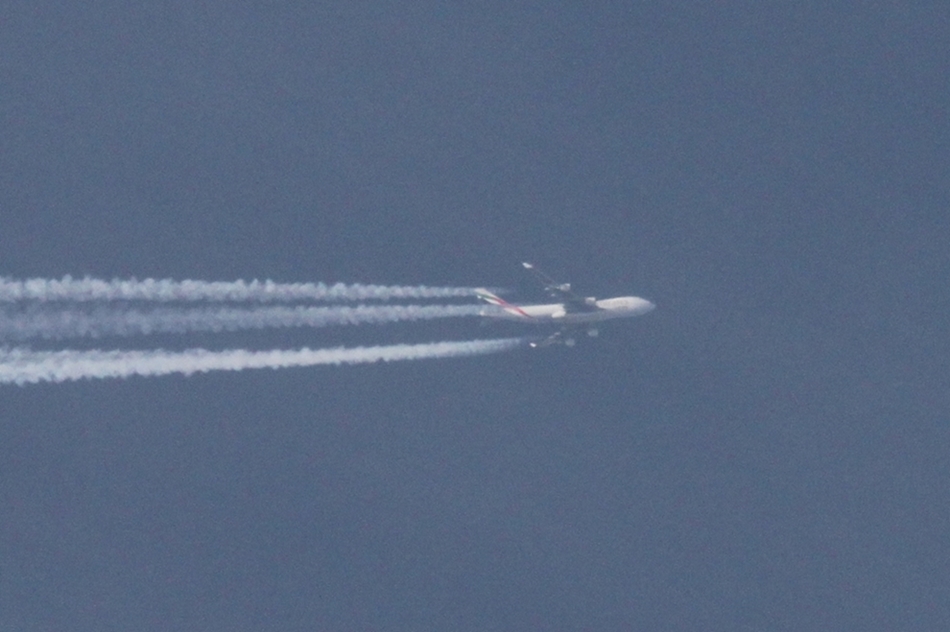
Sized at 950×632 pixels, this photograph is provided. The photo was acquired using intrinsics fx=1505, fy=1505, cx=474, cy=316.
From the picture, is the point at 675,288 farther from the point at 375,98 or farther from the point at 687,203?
the point at 375,98

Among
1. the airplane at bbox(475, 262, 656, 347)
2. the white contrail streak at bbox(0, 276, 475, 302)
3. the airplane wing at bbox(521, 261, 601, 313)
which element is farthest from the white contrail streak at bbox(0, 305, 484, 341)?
the airplane wing at bbox(521, 261, 601, 313)

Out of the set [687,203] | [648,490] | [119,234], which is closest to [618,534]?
[648,490]

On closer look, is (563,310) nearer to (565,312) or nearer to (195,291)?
(565,312)

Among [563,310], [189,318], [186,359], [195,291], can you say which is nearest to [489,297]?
[563,310]

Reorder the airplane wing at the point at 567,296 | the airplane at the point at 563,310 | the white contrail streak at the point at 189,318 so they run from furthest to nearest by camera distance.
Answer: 1. the airplane at the point at 563,310
2. the airplane wing at the point at 567,296
3. the white contrail streak at the point at 189,318

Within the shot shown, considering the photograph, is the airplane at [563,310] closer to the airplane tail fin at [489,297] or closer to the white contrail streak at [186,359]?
the airplane tail fin at [489,297]

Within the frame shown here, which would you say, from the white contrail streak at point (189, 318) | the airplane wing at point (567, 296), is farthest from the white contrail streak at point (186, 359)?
the airplane wing at point (567, 296)

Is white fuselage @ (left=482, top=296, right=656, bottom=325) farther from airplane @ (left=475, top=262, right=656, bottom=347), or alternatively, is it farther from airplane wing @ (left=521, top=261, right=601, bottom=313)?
airplane wing @ (left=521, top=261, right=601, bottom=313)
